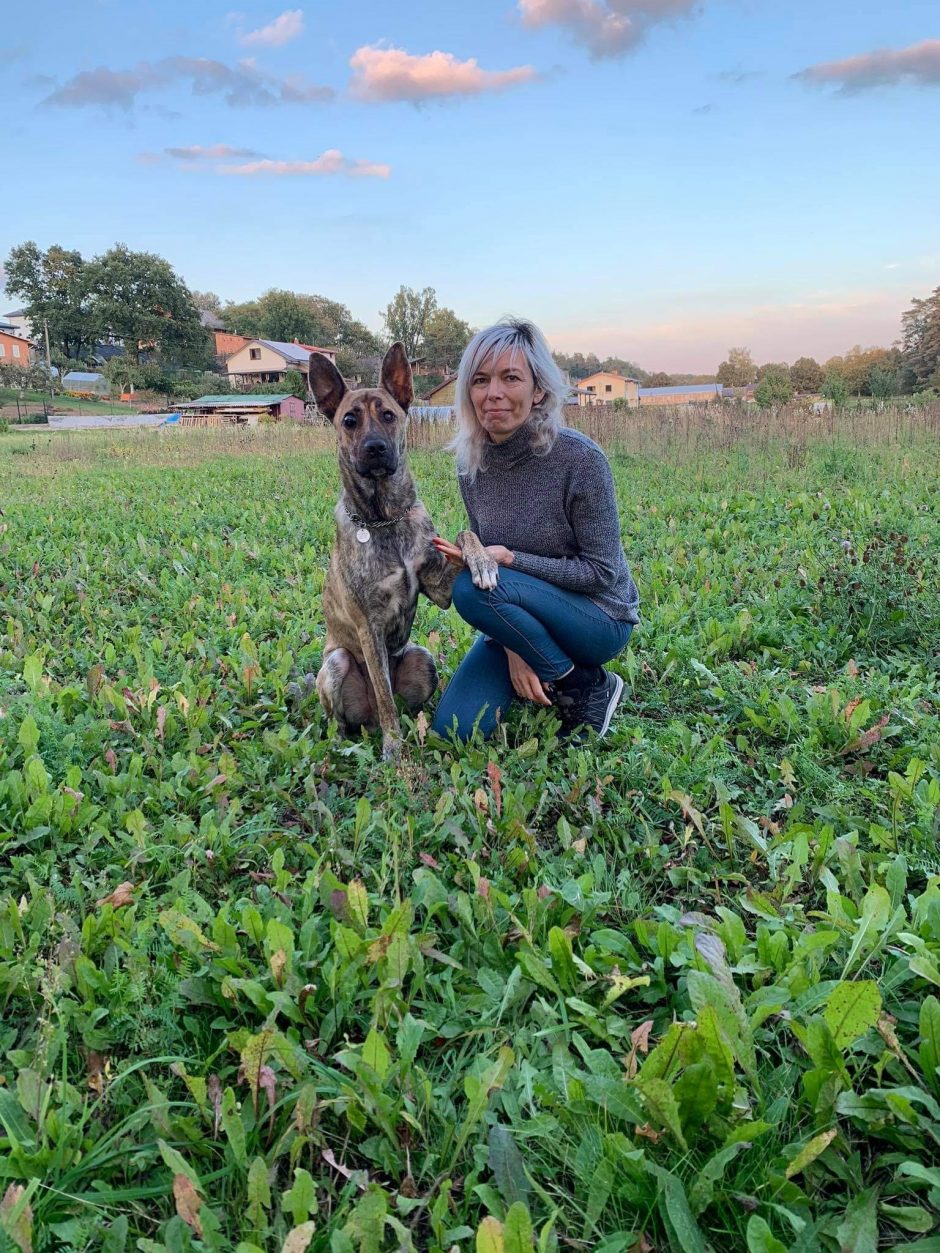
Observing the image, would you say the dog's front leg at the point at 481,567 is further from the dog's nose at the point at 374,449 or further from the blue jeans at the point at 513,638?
the dog's nose at the point at 374,449

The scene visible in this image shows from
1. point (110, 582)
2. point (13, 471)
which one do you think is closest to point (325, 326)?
point (13, 471)

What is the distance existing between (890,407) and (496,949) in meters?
13.4

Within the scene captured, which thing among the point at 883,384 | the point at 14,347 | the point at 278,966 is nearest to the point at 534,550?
the point at 278,966

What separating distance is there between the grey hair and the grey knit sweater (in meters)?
0.06

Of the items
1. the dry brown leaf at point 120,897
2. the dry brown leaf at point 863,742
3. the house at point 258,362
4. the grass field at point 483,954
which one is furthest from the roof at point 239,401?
the dry brown leaf at point 120,897

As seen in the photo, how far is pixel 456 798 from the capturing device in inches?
114

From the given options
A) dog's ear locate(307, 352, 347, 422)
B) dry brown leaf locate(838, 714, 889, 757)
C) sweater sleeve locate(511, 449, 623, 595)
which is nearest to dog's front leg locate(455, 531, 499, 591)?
sweater sleeve locate(511, 449, 623, 595)

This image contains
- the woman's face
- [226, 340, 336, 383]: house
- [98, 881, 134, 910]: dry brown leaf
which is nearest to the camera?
[98, 881, 134, 910]: dry brown leaf

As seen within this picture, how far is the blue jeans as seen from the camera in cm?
326

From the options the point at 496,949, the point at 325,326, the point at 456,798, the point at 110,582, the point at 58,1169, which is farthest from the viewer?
the point at 325,326

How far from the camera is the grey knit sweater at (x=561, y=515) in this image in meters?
3.34

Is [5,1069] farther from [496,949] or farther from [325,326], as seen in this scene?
[325,326]

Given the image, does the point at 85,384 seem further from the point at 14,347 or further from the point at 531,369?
the point at 531,369

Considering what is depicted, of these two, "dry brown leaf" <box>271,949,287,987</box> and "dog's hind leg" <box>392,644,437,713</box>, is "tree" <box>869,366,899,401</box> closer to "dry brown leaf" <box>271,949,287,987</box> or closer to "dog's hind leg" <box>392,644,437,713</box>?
"dog's hind leg" <box>392,644,437,713</box>
